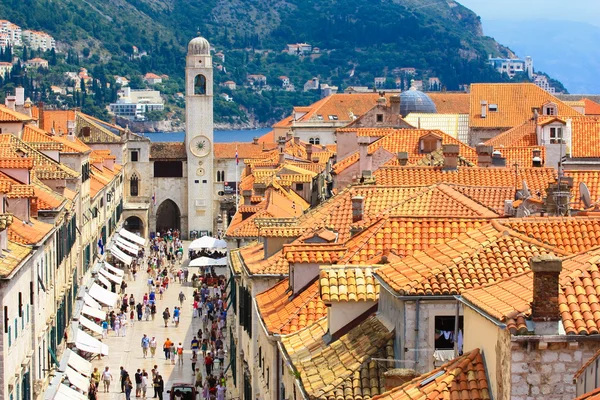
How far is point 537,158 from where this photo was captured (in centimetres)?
4975

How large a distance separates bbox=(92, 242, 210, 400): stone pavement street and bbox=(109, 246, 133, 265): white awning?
594cm

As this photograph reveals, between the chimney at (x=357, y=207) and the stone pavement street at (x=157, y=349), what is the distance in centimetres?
1858

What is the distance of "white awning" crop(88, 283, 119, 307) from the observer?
2518 inches

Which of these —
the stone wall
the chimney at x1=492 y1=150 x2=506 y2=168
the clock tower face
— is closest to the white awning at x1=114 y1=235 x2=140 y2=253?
the clock tower face

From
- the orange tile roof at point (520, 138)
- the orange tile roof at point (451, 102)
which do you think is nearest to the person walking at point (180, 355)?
the orange tile roof at point (520, 138)

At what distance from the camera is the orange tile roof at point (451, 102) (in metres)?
127

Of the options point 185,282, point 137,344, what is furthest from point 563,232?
point 185,282

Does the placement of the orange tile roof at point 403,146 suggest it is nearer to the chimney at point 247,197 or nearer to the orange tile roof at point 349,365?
the chimney at point 247,197

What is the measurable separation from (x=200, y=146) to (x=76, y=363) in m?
78.7

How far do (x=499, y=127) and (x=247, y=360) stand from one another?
50.5 m

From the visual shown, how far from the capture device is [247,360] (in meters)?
37.3

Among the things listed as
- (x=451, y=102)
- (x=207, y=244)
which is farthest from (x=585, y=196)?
(x=451, y=102)

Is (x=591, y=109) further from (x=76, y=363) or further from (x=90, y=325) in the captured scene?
(x=76, y=363)

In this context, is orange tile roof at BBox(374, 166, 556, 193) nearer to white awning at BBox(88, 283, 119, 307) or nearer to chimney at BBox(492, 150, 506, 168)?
chimney at BBox(492, 150, 506, 168)
